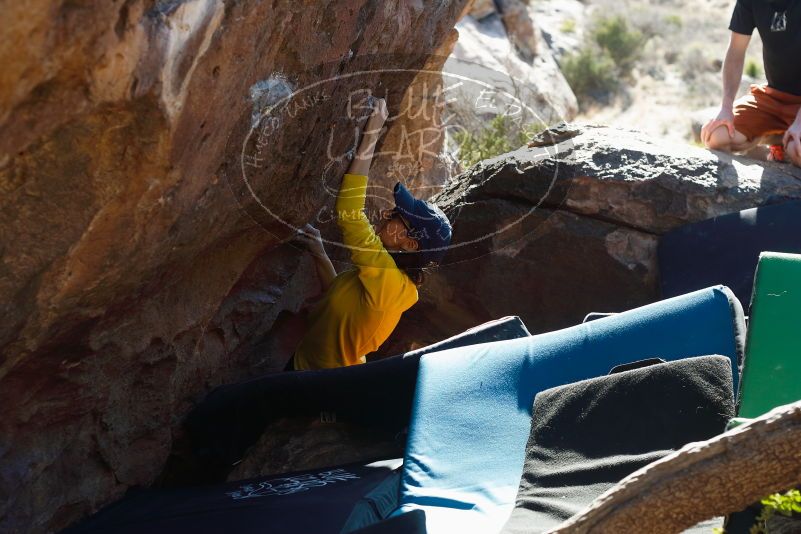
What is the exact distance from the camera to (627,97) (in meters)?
16.7

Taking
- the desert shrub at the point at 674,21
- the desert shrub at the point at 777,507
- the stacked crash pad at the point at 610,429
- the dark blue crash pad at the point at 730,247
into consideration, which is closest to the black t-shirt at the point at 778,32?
the dark blue crash pad at the point at 730,247

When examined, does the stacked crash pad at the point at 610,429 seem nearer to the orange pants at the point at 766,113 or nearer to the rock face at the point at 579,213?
the rock face at the point at 579,213

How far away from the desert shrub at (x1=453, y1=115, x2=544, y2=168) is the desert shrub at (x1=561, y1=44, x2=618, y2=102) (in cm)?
871

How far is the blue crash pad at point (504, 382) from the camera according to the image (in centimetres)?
287

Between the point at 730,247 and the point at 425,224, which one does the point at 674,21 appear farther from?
the point at 425,224

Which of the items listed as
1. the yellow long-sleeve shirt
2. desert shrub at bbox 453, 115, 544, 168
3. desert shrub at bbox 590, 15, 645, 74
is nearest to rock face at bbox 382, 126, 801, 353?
the yellow long-sleeve shirt

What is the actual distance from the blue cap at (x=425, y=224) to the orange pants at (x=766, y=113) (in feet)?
6.61

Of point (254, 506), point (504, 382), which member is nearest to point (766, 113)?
point (504, 382)

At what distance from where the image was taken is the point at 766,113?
4.91 m

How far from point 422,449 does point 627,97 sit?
47.6 feet

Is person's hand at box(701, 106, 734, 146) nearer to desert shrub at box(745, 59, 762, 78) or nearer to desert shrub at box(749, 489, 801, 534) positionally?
desert shrub at box(749, 489, 801, 534)

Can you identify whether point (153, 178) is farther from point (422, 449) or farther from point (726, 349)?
point (726, 349)

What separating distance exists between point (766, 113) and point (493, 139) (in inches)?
106

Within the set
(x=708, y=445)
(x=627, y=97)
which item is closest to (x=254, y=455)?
(x=708, y=445)
